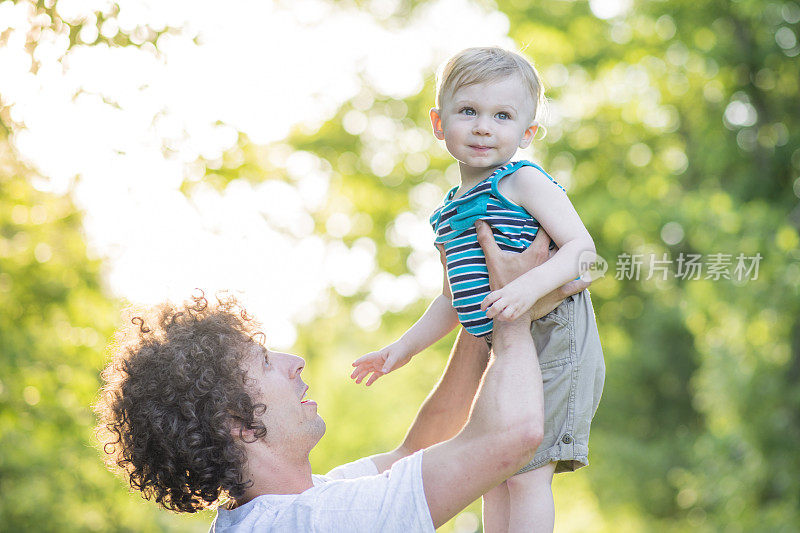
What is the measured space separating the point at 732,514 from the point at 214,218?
245 inches

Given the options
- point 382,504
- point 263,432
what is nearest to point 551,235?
point 382,504

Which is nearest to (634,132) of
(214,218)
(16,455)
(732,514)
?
(732,514)

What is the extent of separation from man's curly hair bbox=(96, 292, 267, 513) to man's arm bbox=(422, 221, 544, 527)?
521mm

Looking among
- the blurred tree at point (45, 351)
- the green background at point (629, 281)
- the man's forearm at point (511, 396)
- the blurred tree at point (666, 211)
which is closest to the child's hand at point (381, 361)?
the man's forearm at point (511, 396)

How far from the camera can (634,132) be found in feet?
39.1

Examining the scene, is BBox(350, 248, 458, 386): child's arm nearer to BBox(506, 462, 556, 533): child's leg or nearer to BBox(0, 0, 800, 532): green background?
BBox(506, 462, 556, 533): child's leg

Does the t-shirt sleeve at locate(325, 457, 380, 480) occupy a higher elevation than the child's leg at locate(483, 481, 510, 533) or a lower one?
lower

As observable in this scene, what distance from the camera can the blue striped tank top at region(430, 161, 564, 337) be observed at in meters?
2.33

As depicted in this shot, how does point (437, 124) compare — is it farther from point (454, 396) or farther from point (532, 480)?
point (532, 480)

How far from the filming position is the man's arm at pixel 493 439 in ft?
6.82

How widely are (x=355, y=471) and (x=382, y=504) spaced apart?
660 millimetres

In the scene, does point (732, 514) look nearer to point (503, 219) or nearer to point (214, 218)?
point (214, 218)

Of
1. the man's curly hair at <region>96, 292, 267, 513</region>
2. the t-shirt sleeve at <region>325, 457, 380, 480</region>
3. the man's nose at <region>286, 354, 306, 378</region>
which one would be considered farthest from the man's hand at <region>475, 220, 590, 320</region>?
the t-shirt sleeve at <region>325, 457, 380, 480</region>

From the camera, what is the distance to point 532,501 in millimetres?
2338
